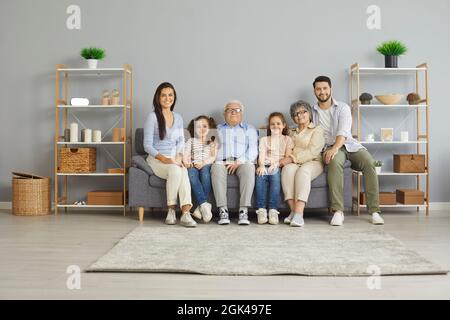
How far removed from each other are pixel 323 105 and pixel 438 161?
1.39 meters

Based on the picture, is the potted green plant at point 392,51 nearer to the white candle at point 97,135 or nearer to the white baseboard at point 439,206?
the white baseboard at point 439,206

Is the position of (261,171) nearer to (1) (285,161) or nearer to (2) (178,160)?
(1) (285,161)

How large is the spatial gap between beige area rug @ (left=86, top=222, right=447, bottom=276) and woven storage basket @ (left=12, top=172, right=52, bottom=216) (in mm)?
1382

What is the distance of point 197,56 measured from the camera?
5211 millimetres

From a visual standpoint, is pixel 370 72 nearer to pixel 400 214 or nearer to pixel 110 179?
pixel 400 214

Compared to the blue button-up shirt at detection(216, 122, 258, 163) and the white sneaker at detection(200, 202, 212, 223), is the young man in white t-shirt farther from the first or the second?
the white sneaker at detection(200, 202, 212, 223)

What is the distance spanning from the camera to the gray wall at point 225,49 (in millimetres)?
5168

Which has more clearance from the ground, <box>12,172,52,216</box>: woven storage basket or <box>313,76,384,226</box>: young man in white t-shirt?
<box>313,76,384,226</box>: young man in white t-shirt

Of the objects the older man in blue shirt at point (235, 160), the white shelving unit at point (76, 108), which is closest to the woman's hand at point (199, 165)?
the older man in blue shirt at point (235, 160)


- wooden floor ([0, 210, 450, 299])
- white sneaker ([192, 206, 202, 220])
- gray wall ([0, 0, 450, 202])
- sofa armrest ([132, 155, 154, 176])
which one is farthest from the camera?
gray wall ([0, 0, 450, 202])

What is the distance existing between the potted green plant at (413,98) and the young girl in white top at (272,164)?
1243 mm

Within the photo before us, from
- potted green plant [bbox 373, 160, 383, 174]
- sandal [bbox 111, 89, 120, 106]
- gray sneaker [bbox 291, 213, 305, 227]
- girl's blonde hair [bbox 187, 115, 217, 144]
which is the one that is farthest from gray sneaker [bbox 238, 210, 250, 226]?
sandal [bbox 111, 89, 120, 106]

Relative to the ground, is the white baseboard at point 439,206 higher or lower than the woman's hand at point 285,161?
lower

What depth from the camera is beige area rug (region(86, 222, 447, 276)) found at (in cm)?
270
